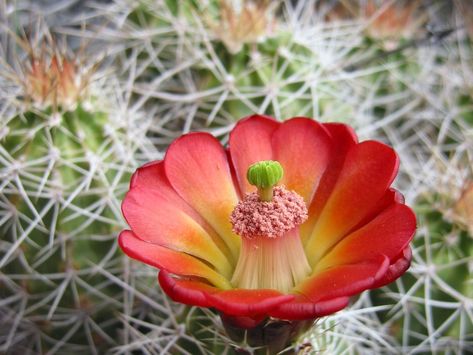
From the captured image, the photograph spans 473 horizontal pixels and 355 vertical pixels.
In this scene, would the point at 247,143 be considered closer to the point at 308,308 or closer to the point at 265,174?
the point at 265,174

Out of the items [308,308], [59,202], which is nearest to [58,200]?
[59,202]

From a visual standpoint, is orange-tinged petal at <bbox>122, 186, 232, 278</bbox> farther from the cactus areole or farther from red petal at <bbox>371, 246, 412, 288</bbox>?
red petal at <bbox>371, 246, 412, 288</bbox>

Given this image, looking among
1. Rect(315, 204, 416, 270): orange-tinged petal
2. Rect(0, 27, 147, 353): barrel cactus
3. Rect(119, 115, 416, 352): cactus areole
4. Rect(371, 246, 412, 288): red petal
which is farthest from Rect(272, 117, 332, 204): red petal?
Rect(0, 27, 147, 353): barrel cactus

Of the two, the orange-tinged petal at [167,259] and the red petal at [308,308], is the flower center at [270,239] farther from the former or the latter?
the red petal at [308,308]

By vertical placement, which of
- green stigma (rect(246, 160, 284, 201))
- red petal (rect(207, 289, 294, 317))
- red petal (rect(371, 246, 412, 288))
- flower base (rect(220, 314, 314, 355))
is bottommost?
flower base (rect(220, 314, 314, 355))

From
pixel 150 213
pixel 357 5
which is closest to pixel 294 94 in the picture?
pixel 150 213

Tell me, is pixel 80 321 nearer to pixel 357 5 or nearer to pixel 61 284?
pixel 61 284

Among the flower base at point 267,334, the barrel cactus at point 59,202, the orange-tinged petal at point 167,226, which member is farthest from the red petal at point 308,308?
the barrel cactus at point 59,202
